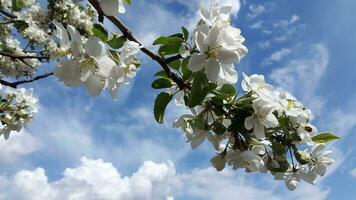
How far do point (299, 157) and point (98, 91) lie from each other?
97 centimetres

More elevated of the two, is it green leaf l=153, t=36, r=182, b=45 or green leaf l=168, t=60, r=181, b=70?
green leaf l=153, t=36, r=182, b=45

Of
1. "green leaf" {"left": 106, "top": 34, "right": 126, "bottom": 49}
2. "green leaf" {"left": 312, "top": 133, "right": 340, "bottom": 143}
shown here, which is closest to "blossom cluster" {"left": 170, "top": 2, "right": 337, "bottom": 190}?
"green leaf" {"left": 312, "top": 133, "right": 340, "bottom": 143}

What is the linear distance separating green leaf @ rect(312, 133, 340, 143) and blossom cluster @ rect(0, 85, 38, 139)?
2674 millimetres

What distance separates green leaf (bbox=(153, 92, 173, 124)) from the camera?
197cm

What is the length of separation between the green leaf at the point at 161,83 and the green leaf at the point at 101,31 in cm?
37

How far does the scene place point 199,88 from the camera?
1.67m

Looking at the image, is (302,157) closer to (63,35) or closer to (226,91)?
(226,91)

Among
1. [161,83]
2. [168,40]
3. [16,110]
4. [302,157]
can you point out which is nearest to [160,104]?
[161,83]

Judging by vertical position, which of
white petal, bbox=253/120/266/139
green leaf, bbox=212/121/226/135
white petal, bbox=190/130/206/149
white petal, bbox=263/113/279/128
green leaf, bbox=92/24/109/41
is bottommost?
white petal, bbox=253/120/266/139

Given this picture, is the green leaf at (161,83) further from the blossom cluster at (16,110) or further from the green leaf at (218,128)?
the blossom cluster at (16,110)

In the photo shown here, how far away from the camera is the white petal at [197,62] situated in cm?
157

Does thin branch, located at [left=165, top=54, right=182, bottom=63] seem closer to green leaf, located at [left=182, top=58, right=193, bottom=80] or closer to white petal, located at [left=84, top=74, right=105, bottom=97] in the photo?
green leaf, located at [left=182, top=58, right=193, bottom=80]

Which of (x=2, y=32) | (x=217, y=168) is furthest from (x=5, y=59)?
(x=217, y=168)

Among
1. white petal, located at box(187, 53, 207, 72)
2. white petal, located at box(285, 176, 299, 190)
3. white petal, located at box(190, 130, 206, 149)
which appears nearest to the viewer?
white petal, located at box(187, 53, 207, 72)
